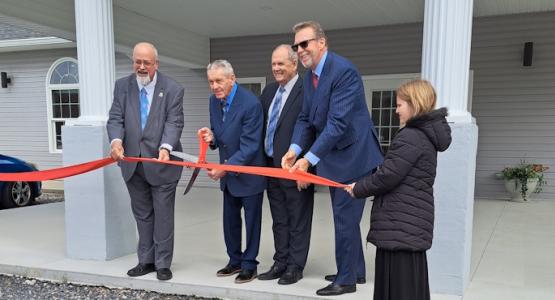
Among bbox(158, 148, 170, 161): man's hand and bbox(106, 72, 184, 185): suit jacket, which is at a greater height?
bbox(106, 72, 184, 185): suit jacket

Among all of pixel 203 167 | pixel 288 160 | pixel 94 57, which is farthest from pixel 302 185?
pixel 94 57

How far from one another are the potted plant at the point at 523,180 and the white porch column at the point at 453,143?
14.0 ft

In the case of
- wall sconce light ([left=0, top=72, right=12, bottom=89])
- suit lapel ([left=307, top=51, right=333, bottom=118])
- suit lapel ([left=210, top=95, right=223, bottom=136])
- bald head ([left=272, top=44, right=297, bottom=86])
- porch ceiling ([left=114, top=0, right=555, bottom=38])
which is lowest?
suit lapel ([left=210, top=95, right=223, bottom=136])

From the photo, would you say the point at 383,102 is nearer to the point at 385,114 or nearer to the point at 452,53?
the point at 385,114

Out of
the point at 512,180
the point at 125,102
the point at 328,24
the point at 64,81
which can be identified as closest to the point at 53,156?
the point at 64,81

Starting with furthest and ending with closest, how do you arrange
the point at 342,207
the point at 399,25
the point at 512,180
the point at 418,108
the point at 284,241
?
the point at 399,25
the point at 512,180
the point at 284,241
the point at 342,207
the point at 418,108

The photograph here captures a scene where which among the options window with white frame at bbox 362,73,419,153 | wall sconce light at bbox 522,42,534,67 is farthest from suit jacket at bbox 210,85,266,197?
wall sconce light at bbox 522,42,534,67

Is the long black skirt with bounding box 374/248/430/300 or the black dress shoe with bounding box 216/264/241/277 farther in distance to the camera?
the black dress shoe with bounding box 216/264/241/277

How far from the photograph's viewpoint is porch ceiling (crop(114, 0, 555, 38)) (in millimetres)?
5738

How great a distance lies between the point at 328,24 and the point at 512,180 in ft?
12.3

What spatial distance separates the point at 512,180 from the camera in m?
6.40

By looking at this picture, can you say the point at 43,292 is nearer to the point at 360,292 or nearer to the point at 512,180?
the point at 360,292

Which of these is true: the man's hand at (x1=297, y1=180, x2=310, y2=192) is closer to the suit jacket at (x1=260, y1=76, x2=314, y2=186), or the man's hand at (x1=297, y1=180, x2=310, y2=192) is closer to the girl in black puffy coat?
the suit jacket at (x1=260, y1=76, x2=314, y2=186)

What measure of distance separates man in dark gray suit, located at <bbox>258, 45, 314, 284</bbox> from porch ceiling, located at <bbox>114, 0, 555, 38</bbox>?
126 inches
